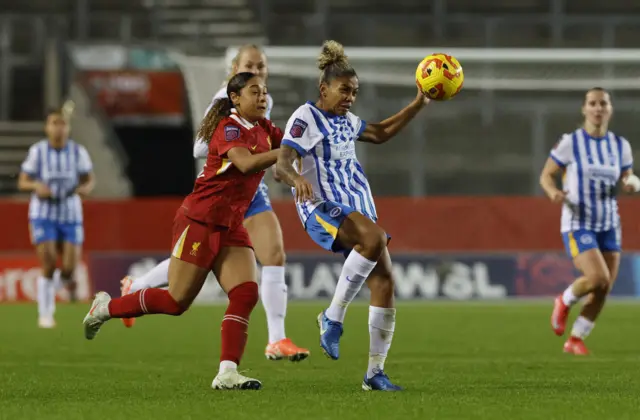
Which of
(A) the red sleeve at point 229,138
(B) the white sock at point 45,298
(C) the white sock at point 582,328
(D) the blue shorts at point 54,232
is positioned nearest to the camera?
(A) the red sleeve at point 229,138

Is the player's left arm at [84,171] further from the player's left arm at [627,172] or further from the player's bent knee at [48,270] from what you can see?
the player's left arm at [627,172]

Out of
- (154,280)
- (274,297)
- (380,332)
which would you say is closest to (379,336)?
(380,332)

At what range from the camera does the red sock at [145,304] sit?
277 inches

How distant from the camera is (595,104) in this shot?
10.3 metres

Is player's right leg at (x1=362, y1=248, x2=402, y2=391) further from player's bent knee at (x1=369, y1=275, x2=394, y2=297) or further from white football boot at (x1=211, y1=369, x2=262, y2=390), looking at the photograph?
white football boot at (x1=211, y1=369, x2=262, y2=390)

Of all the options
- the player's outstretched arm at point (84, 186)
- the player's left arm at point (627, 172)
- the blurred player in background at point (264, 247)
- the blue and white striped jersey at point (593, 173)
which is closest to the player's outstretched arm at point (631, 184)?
the player's left arm at point (627, 172)

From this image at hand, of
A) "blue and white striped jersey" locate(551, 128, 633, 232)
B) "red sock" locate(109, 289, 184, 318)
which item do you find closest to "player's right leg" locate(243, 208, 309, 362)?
"red sock" locate(109, 289, 184, 318)

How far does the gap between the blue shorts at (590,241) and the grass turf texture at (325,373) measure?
78 cm

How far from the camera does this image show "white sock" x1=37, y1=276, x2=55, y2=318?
43.7 feet

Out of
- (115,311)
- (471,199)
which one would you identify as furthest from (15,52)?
(115,311)

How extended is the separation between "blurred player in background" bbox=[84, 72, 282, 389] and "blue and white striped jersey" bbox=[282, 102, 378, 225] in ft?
1.13

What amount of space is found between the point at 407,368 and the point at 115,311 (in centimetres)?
213

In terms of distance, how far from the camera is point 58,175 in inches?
548

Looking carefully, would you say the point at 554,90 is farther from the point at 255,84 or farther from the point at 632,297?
the point at 255,84
